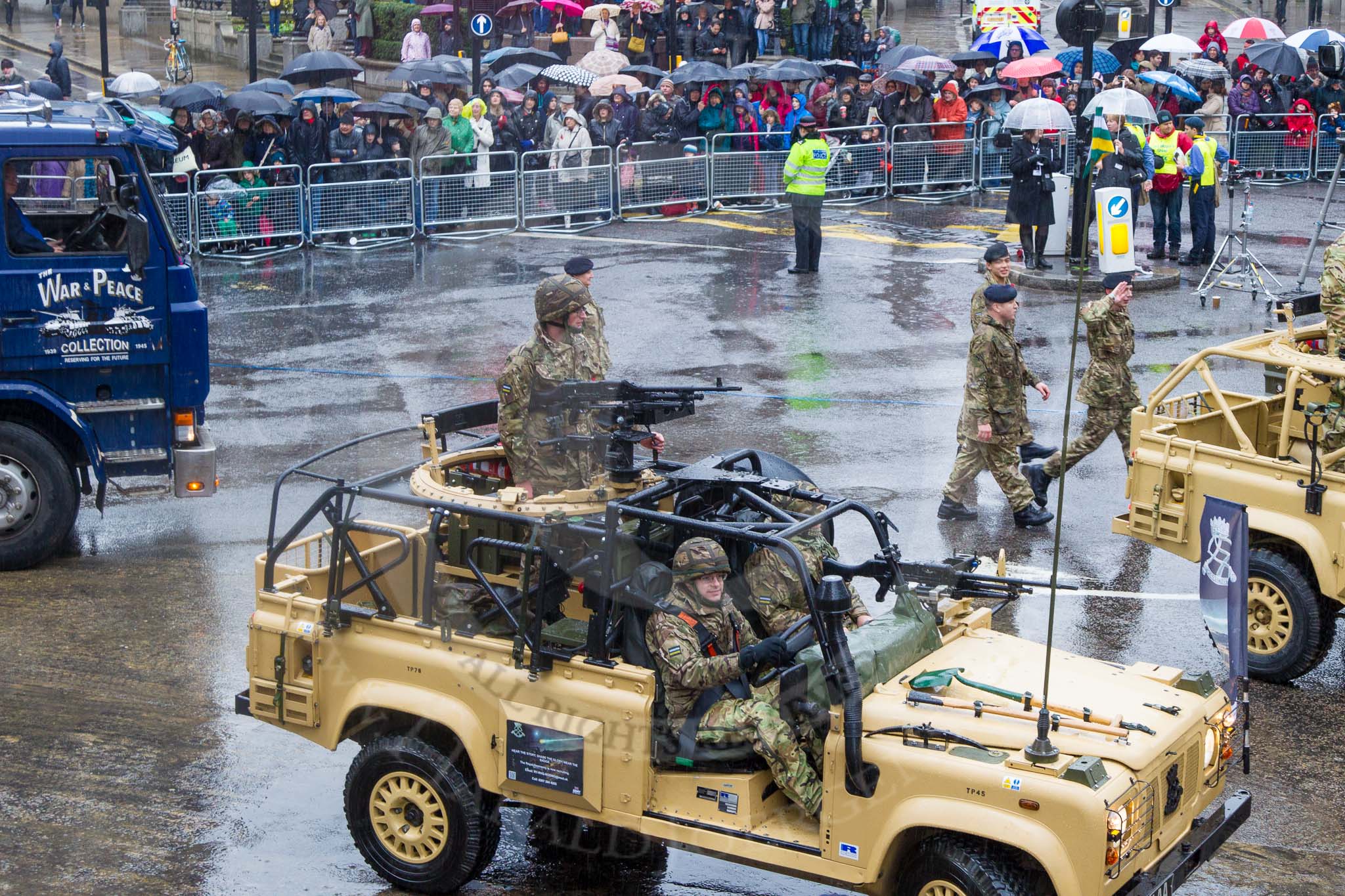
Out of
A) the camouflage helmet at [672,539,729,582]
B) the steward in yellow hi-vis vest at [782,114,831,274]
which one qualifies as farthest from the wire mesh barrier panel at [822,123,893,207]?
the camouflage helmet at [672,539,729,582]

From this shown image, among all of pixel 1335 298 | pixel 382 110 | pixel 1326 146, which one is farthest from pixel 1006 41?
pixel 1335 298

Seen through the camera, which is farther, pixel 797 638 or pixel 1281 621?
pixel 1281 621

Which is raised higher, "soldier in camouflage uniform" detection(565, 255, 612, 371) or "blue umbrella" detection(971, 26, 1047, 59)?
"blue umbrella" detection(971, 26, 1047, 59)

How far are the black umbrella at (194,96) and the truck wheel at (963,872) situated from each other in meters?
18.7

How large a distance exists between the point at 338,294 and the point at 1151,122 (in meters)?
10.3

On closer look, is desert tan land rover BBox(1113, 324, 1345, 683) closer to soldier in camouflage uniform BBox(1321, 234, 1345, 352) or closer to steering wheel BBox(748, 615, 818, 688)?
soldier in camouflage uniform BBox(1321, 234, 1345, 352)

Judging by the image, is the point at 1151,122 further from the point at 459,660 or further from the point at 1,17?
the point at 1,17

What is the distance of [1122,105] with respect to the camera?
19984mm

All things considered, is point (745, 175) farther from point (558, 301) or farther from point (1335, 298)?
point (558, 301)

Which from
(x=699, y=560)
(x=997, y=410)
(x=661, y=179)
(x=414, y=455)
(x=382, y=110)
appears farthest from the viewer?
(x=661, y=179)

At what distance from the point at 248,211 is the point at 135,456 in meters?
10.5

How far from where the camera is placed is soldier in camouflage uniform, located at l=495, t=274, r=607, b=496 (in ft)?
28.9

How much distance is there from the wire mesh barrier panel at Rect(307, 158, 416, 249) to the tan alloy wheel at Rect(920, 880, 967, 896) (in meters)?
17.0

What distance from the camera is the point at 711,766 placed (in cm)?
687
